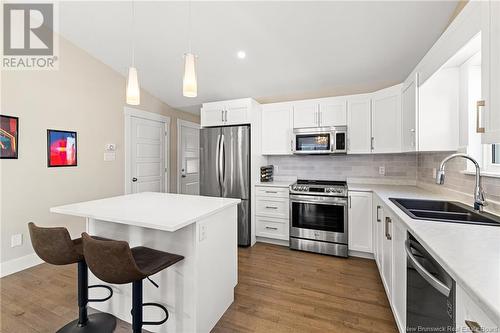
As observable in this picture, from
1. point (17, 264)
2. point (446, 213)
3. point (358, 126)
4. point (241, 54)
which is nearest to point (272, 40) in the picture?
point (241, 54)

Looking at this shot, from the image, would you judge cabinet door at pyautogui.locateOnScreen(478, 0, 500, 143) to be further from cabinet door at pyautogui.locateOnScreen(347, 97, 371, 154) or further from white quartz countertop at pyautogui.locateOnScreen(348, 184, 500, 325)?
cabinet door at pyautogui.locateOnScreen(347, 97, 371, 154)

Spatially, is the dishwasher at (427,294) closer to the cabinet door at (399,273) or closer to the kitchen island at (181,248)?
the cabinet door at (399,273)

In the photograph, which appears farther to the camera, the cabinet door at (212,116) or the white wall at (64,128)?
the cabinet door at (212,116)

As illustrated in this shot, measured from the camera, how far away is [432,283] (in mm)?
993

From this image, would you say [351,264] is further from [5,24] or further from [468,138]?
[5,24]

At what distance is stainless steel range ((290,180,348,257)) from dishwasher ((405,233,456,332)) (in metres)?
1.54

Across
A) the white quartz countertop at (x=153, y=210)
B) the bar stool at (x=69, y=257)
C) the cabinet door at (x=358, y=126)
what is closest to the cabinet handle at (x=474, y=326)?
the white quartz countertop at (x=153, y=210)

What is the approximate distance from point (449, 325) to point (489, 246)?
1.26 ft

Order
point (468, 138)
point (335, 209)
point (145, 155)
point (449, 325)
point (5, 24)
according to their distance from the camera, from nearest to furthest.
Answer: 1. point (449, 325)
2. point (468, 138)
3. point (5, 24)
4. point (335, 209)
5. point (145, 155)

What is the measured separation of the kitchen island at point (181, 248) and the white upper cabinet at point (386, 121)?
2.25 metres

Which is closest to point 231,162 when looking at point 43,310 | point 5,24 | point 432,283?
point 43,310

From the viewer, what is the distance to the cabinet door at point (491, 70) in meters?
0.97

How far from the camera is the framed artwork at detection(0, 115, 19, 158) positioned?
7.80ft

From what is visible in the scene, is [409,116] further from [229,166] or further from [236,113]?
[229,166]
